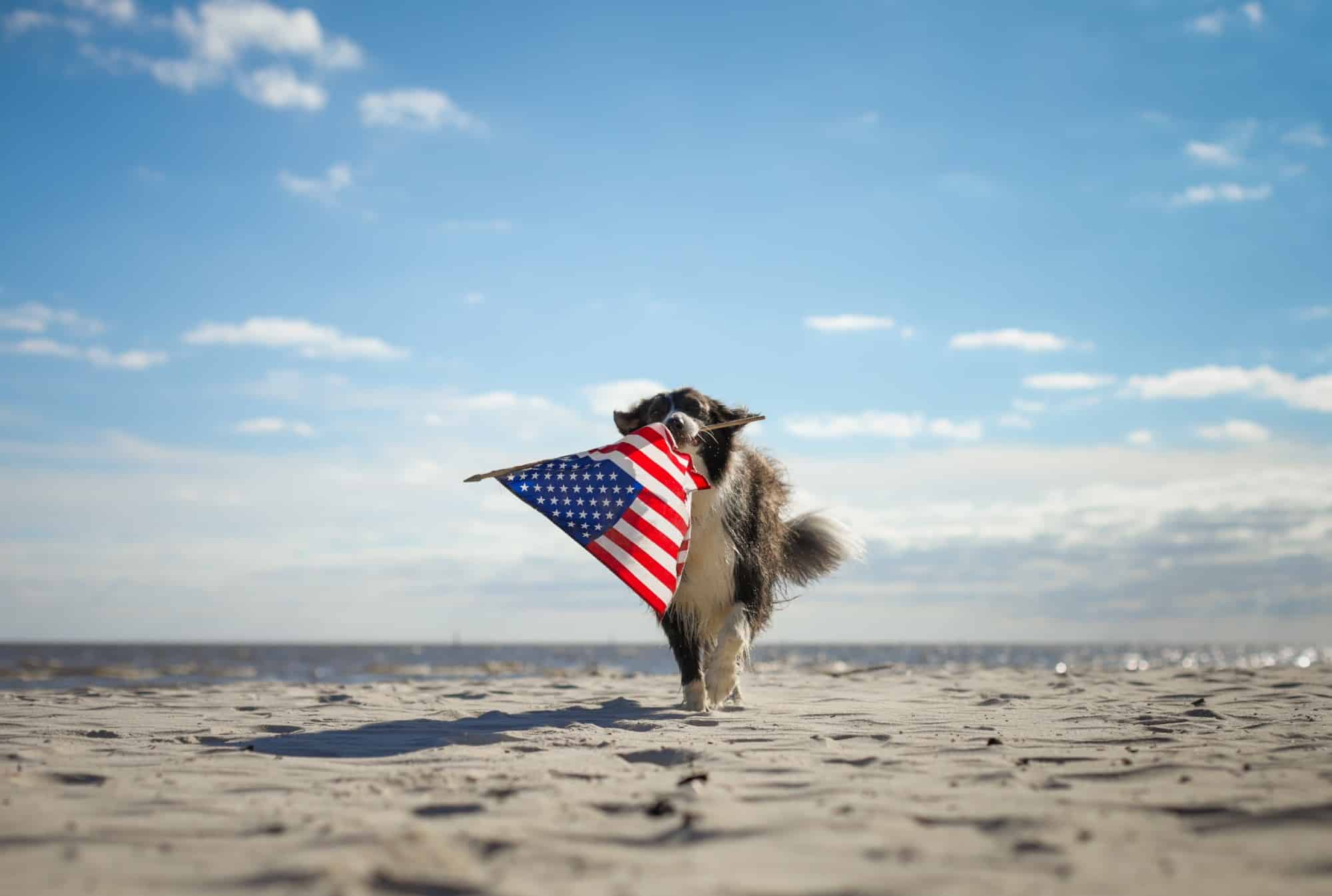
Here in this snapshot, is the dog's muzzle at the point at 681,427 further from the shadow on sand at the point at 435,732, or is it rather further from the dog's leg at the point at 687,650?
the shadow on sand at the point at 435,732

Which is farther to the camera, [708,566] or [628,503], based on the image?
[708,566]

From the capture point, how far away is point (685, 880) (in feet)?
8.87

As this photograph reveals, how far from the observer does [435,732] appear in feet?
19.7

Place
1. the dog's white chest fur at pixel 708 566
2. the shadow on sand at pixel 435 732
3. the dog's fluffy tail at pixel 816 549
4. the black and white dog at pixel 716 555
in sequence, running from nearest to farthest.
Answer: the shadow on sand at pixel 435 732 → the black and white dog at pixel 716 555 → the dog's white chest fur at pixel 708 566 → the dog's fluffy tail at pixel 816 549

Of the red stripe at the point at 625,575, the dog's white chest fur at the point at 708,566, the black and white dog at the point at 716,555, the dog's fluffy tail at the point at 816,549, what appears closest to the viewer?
the red stripe at the point at 625,575

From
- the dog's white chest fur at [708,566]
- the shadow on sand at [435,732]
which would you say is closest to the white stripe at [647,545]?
the dog's white chest fur at [708,566]

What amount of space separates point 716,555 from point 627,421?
48.5 inches

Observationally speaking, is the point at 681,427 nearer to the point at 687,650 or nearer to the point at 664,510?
the point at 664,510

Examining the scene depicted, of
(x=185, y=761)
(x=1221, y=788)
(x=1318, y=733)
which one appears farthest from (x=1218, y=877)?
(x=185, y=761)

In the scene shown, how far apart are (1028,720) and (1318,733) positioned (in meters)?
1.55

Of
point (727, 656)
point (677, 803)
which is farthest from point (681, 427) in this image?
point (677, 803)

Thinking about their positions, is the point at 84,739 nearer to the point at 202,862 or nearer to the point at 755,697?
the point at 202,862

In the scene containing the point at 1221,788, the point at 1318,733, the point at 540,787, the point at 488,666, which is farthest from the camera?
the point at 488,666

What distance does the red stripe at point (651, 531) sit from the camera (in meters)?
6.64
